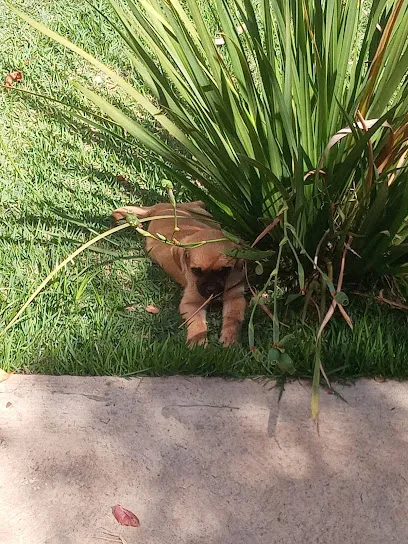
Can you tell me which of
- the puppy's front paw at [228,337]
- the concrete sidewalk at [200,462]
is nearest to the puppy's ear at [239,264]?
the puppy's front paw at [228,337]

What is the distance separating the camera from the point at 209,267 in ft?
9.80

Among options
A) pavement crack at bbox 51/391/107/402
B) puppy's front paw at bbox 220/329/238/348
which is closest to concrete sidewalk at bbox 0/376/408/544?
pavement crack at bbox 51/391/107/402

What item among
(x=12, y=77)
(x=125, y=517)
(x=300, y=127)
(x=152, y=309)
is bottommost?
(x=125, y=517)

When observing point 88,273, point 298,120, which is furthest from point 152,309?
point 298,120

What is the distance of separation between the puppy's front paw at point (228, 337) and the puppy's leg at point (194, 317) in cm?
7

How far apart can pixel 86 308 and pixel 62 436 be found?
2.38ft

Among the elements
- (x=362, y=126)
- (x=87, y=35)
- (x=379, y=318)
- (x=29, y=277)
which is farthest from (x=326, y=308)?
(x=87, y=35)

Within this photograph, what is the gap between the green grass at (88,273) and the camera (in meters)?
2.72

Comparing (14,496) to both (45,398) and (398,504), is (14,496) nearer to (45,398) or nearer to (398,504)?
(45,398)

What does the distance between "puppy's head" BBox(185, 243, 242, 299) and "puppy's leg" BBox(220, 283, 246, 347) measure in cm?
6

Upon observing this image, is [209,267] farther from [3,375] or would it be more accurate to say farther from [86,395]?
[3,375]

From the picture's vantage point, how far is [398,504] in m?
2.19

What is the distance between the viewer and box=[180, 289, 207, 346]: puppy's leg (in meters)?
2.87

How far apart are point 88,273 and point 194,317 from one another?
0.58m
